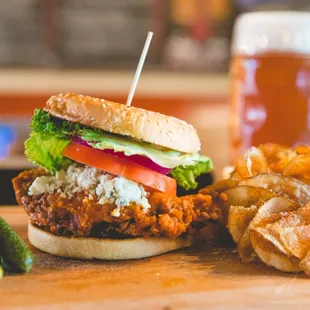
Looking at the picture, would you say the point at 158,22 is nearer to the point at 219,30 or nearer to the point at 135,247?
the point at 219,30

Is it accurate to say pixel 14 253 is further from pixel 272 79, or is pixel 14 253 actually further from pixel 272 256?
pixel 272 79

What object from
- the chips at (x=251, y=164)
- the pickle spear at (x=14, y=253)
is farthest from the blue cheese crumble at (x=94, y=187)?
the chips at (x=251, y=164)

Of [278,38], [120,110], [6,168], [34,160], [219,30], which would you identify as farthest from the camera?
[219,30]

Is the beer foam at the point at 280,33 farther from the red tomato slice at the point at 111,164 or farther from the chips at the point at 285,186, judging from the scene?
the red tomato slice at the point at 111,164

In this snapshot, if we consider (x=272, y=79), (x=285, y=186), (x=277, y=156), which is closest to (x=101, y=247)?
(x=285, y=186)

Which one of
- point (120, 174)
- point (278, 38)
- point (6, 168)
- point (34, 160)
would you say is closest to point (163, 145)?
point (120, 174)

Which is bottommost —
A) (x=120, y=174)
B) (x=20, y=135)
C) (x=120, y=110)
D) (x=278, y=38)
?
(x=20, y=135)

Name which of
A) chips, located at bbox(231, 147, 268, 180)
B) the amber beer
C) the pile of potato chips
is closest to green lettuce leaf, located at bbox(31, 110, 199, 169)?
the pile of potato chips
